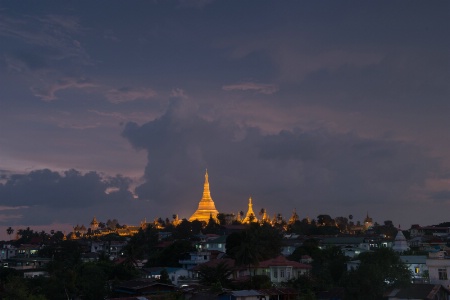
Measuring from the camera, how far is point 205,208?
14700 centimetres

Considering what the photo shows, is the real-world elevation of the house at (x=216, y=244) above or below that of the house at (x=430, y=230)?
below

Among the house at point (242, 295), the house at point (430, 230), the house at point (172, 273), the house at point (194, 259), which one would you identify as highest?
the house at point (430, 230)

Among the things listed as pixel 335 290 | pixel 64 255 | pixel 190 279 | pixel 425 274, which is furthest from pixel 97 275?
pixel 64 255

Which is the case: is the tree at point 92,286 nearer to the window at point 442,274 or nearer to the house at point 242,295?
the house at point 242,295

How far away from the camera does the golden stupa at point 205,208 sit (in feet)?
471

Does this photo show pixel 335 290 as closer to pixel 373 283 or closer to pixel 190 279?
pixel 373 283

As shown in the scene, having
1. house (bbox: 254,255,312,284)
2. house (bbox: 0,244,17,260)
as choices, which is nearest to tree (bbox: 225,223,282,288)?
house (bbox: 254,255,312,284)

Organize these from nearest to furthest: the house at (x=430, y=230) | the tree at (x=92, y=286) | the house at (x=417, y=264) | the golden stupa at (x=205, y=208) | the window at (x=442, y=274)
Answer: the window at (x=442, y=274)
the tree at (x=92, y=286)
the house at (x=417, y=264)
the house at (x=430, y=230)
the golden stupa at (x=205, y=208)

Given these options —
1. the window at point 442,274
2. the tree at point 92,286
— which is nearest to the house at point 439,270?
the window at point 442,274

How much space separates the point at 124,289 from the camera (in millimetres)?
46250

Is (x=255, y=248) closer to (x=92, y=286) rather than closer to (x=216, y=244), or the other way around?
(x=92, y=286)

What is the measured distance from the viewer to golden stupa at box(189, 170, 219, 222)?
5658 inches

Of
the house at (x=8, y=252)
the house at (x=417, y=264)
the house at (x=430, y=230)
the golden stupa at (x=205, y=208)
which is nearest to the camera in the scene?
the house at (x=417, y=264)

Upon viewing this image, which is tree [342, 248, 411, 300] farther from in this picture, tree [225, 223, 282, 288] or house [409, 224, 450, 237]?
house [409, 224, 450, 237]
